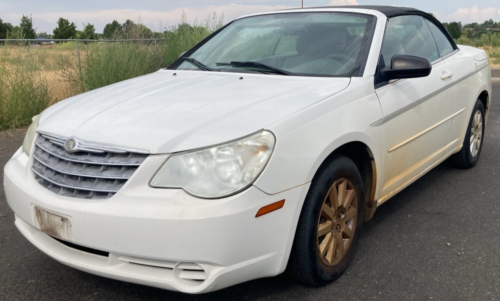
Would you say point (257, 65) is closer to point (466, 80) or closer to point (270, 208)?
point (270, 208)

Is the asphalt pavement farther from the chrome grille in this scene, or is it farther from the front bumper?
the chrome grille

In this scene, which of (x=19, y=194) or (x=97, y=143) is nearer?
(x=97, y=143)

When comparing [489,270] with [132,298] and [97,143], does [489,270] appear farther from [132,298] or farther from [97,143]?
[97,143]

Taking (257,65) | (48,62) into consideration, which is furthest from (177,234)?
(48,62)

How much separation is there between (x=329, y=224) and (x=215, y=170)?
852 millimetres

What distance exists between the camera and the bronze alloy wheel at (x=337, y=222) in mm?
2805

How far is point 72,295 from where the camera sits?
111 inches

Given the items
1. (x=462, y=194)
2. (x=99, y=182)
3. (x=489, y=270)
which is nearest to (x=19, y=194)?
(x=99, y=182)

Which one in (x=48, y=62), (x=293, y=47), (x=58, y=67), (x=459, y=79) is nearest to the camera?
(x=293, y=47)

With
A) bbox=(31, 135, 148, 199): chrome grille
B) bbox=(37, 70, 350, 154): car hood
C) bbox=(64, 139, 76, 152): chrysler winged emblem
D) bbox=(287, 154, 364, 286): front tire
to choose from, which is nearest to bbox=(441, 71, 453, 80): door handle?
bbox=(37, 70, 350, 154): car hood

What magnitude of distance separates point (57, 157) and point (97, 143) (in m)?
0.33

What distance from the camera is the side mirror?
3274 mm

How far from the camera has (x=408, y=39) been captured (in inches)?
162

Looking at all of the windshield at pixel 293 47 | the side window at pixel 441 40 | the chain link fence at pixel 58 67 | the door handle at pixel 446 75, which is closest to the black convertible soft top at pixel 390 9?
the windshield at pixel 293 47
